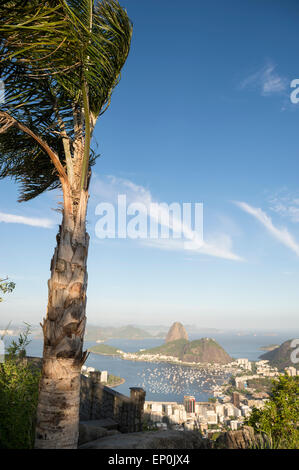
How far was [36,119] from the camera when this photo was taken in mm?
5164

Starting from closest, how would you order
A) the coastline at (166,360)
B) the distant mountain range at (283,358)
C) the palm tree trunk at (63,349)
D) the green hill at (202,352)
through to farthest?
the palm tree trunk at (63,349) → the distant mountain range at (283,358) → the coastline at (166,360) → the green hill at (202,352)

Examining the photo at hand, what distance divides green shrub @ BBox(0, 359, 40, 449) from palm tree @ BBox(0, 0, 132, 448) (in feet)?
5.53

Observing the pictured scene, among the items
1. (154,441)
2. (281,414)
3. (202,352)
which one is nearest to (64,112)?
(154,441)

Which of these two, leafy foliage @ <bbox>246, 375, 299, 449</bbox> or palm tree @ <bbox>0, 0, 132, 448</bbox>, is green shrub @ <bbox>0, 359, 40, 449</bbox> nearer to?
palm tree @ <bbox>0, 0, 132, 448</bbox>

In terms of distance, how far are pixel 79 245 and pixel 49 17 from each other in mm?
2720

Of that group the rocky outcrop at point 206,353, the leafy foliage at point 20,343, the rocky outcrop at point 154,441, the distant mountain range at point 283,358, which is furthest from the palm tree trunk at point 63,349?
the rocky outcrop at point 206,353

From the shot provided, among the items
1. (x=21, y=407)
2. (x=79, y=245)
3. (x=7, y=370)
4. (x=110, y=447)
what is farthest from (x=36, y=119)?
(x=110, y=447)

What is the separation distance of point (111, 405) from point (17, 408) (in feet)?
16.1

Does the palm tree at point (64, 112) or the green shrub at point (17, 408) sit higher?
the palm tree at point (64, 112)

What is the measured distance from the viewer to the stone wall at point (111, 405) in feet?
26.7

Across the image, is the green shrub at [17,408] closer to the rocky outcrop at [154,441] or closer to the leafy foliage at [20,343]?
the leafy foliage at [20,343]

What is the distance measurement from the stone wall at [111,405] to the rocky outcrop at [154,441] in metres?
3.54

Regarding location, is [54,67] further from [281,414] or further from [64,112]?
[281,414]

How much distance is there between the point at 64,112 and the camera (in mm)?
5215
